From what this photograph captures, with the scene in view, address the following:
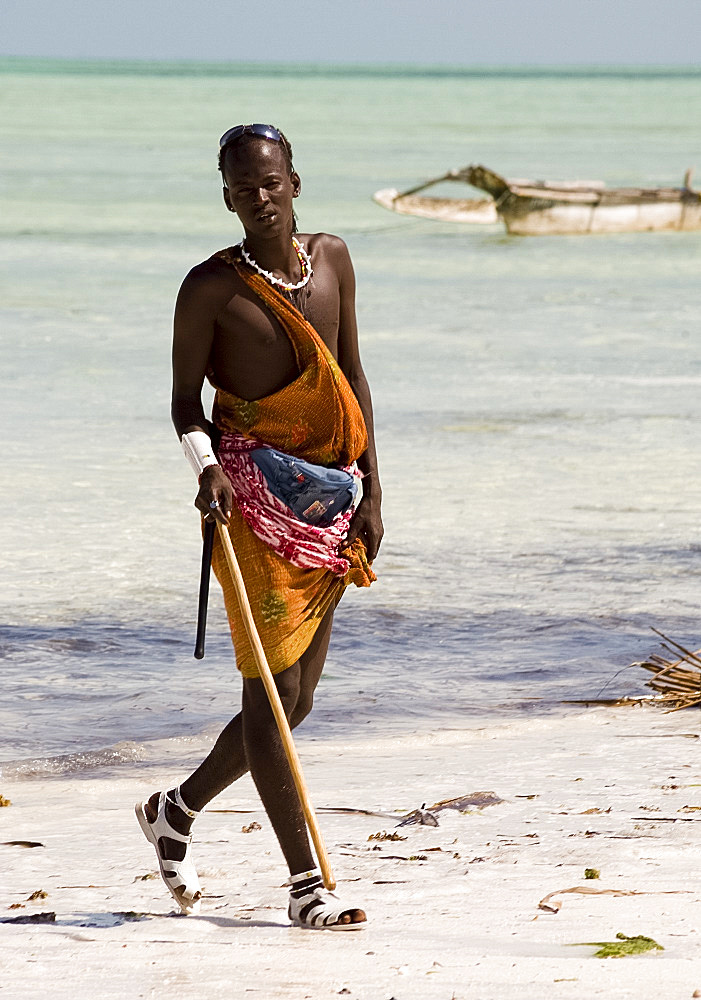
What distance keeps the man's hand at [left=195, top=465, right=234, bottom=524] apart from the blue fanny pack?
0.36ft

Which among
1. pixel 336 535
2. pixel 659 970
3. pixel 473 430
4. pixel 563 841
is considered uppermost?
pixel 336 535

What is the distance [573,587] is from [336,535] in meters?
3.70

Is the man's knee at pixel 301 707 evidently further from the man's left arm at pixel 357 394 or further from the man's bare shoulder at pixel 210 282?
the man's bare shoulder at pixel 210 282

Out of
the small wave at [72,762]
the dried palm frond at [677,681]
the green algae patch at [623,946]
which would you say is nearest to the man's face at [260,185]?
the green algae patch at [623,946]

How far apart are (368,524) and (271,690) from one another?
45 centimetres

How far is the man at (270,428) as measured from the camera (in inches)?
125

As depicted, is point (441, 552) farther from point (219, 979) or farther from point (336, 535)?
point (219, 979)

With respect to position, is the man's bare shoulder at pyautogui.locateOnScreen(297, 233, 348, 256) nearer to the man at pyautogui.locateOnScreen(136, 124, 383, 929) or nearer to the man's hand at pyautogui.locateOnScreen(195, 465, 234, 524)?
the man at pyautogui.locateOnScreen(136, 124, 383, 929)

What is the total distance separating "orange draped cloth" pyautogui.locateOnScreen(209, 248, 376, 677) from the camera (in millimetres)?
3219

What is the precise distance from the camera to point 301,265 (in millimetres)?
3295

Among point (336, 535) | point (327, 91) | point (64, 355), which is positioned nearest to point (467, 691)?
point (336, 535)

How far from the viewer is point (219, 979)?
2824 millimetres

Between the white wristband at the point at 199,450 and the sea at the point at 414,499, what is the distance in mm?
1922

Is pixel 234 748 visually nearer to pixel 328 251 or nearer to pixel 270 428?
pixel 270 428
